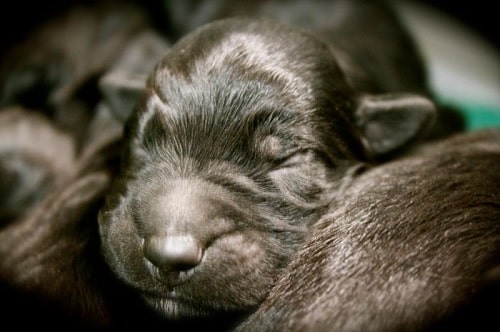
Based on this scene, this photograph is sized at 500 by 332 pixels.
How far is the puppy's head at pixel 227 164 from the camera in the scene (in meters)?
1.45

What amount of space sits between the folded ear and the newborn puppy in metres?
0.29

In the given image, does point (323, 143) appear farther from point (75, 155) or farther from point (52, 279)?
point (75, 155)

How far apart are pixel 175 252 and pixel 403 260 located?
1.57 ft

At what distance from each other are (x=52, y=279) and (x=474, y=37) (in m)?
3.14

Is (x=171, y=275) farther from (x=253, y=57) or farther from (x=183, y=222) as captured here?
(x=253, y=57)

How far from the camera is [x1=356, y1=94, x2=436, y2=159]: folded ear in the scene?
74.8 inches

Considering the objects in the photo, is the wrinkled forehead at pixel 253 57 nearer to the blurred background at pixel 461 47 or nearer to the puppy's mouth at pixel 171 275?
the puppy's mouth at pixel 171 275

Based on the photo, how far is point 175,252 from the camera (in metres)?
1.37

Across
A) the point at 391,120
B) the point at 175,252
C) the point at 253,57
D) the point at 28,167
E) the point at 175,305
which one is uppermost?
the point at 253,57

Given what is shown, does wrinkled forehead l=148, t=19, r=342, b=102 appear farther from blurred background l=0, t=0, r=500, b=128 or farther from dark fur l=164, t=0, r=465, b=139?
blurred background l=0, t=0, r=500, b=128

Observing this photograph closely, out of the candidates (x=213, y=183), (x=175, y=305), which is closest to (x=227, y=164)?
(x=213, y=183)

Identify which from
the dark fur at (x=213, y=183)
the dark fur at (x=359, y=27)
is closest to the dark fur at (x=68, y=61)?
the dark fur at (x=359, y=27)

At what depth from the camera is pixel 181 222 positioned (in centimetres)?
142

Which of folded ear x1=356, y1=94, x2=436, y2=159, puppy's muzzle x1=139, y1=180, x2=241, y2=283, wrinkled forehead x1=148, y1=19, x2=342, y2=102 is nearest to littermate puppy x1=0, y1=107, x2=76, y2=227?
wrinkled forehead x1=148, y1=19, x2=342, y2=102
